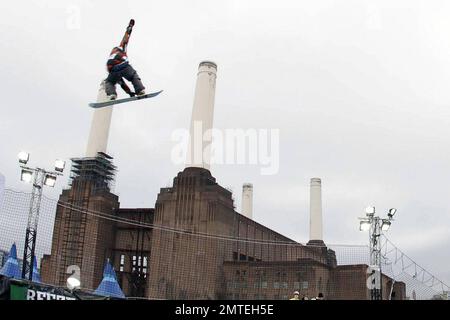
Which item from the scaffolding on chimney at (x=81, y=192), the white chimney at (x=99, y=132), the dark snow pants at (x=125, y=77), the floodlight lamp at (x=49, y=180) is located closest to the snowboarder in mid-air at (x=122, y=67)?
the dark snow pants at (x=125, y=77)

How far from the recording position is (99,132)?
49469 mm

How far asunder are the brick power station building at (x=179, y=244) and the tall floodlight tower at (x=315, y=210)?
12.3 m

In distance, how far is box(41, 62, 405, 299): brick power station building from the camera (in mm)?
43000

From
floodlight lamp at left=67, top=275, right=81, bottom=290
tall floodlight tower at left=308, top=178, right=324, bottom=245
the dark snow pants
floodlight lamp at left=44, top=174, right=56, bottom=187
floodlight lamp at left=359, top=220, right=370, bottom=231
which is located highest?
tall floodlight tower at left=308, top=178, right=324, bottom=245

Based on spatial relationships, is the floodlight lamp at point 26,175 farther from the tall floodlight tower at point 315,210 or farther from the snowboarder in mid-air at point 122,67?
the tall floodlight tower at point 315,210

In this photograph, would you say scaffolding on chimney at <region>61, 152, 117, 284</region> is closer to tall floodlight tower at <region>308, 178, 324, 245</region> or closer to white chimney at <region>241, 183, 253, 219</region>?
white chimney at <region>241, 183, 253, 219</region>

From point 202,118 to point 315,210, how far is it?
22.6 meters

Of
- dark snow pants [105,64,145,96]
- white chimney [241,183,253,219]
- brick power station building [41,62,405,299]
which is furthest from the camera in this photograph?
white chimney [241,183,253,219]

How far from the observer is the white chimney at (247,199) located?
216 ft

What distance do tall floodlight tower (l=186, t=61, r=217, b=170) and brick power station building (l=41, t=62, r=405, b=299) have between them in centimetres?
9

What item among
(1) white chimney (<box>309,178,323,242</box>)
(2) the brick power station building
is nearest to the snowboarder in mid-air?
(2) the brick power station building

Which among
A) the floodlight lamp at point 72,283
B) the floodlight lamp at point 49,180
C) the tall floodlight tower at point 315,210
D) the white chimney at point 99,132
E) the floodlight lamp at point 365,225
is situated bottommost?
the floodlight lamp at point 72,283

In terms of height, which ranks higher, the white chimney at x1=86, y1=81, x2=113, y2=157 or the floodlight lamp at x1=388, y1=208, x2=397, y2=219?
the white chimney at x1=86, y1=81, x2=113, y2=157
